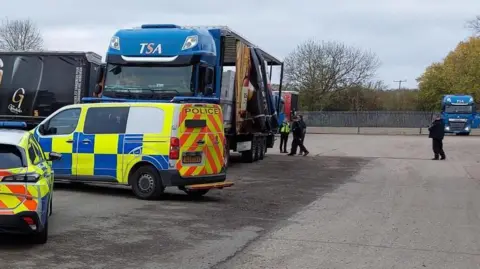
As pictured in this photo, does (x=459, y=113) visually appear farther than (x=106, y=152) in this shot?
Yes

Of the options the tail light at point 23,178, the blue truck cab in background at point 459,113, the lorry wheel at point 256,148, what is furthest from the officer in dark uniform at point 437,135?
the blue truck cab in background at point 459,113

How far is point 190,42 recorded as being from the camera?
1391 cm

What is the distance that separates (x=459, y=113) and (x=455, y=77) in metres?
8.56

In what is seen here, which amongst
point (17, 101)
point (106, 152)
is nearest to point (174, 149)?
point (106, 152)

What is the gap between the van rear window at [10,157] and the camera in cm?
658

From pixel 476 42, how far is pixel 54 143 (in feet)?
194

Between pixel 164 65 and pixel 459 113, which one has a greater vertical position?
pixel 164 65

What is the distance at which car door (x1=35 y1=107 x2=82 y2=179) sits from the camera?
37.1 ft

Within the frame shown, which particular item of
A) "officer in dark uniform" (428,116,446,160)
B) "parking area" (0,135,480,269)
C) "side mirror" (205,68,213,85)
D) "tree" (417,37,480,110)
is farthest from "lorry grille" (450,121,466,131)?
"side mirror" (205,68,213,85)

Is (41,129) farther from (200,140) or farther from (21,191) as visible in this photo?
(21,191)

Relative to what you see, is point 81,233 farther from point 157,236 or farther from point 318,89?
point 318,89

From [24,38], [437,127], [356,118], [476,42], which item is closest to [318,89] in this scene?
[356,118]

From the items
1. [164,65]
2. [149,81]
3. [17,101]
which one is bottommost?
[17,101]

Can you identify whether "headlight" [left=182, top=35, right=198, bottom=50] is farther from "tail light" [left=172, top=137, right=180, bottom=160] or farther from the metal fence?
the metal fence
